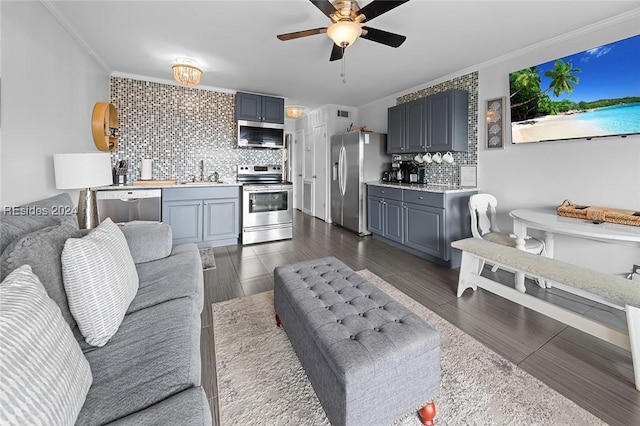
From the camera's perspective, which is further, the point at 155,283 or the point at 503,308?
the point at 503,308

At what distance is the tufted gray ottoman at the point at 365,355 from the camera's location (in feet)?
3.60

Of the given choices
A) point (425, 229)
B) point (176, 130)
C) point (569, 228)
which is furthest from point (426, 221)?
point (176, 130)

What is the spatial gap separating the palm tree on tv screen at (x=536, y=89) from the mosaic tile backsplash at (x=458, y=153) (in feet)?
1.62

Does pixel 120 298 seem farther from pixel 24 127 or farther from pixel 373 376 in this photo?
pixel 24 127

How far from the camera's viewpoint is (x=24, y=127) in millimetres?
1844

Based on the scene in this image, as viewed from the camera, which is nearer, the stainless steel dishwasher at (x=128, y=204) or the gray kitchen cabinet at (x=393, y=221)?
the stainless steel dishwasher at (x=128, y=204)

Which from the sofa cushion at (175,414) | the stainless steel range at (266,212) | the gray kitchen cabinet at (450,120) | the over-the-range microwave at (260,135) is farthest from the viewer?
the over-the-range microwave at (260,135)

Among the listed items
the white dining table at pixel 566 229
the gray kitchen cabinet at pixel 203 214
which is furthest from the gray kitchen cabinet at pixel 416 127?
the gray kitchen cabinet at pixel 203 214

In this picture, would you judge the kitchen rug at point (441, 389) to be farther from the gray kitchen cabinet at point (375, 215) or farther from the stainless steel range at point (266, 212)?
the gray kitchen cabinet at point (375, 215)

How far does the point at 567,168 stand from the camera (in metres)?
2.71

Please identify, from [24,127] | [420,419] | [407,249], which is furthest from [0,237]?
[407,249]

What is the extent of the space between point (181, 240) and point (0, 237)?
2665mm

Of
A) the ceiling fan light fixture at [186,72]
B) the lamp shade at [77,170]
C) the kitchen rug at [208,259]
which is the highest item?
the ceiling fan light fixture at [186,72]

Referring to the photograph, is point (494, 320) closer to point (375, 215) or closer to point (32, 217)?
point (375, 215)
